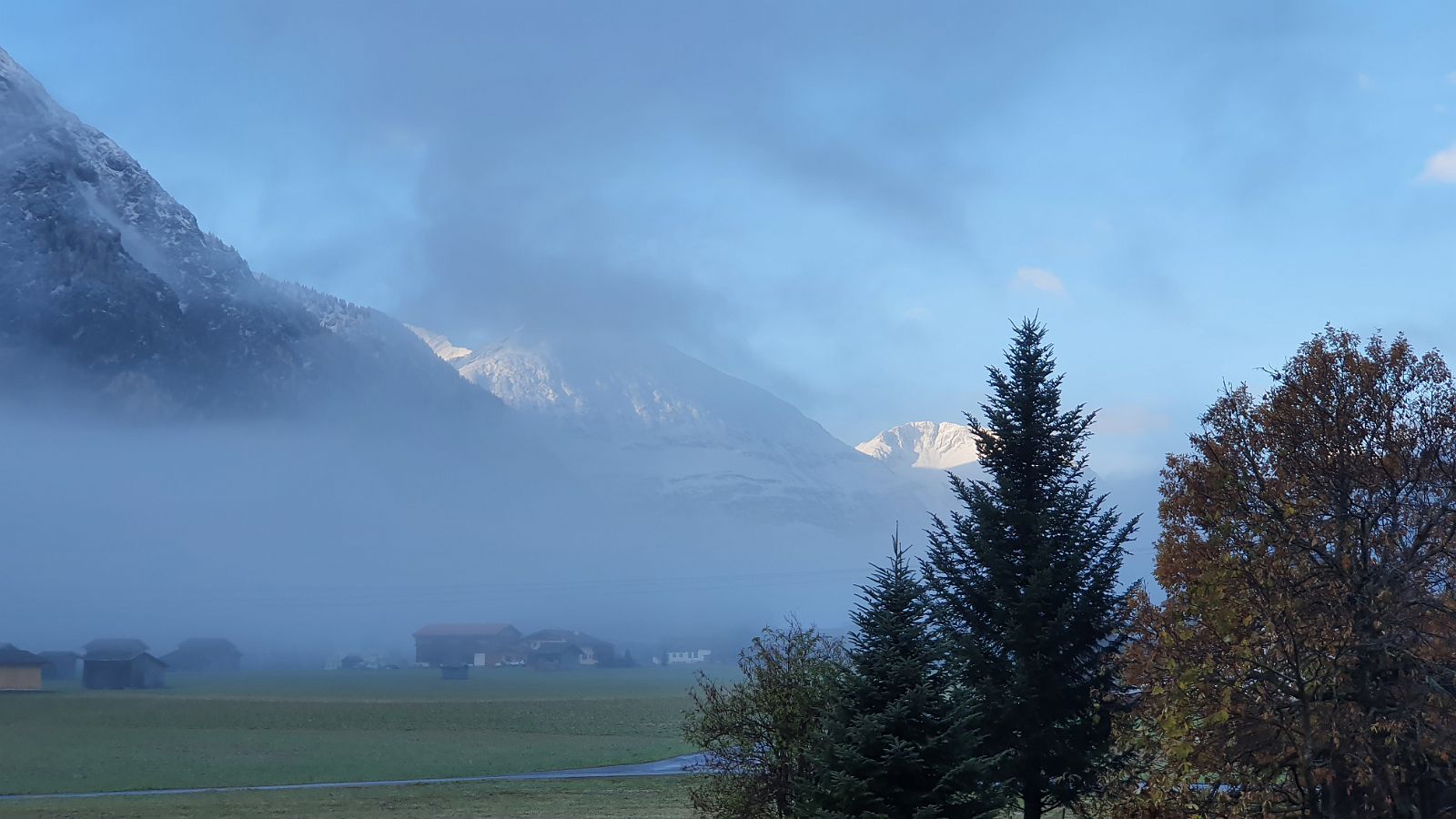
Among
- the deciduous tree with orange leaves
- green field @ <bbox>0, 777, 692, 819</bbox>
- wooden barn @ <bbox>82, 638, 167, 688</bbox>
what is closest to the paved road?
green field @ <bbox>0, 777, 692, 819</bbox>

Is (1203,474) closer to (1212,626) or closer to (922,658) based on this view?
(1212,626)

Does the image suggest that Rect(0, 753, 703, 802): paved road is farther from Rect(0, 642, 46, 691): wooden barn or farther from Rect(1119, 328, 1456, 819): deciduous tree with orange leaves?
Rect(0, 642, 46, 691): wooden barn

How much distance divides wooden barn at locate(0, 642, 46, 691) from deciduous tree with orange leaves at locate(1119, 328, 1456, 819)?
14402cm

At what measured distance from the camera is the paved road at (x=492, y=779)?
174 feet

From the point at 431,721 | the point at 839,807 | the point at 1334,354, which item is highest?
the point at 1334,354

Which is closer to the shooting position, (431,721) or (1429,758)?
(1429,758)

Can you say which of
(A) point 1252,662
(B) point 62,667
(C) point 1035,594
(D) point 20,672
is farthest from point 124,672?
(A) point 1252,662

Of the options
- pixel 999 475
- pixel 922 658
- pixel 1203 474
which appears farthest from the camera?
pixel 999 475

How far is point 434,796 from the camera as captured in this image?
51562mm

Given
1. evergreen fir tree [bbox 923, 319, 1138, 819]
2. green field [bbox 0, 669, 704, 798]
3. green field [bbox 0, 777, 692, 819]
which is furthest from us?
green field [bbox 0, 669, 704, 798]

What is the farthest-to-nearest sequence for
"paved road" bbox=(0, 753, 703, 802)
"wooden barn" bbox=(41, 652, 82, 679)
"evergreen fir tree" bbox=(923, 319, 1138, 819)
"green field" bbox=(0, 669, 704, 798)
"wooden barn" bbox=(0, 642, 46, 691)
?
"wooden barn" bbox=(41, 652, 82, 679) < "wooden barn" bbox=(0, 642, 46, 691) < "green field" bbox=(0, 669, 704, 798) < "paved road" bbox=(0, 753, 703, 802) < "evergreen fir tree" bbox=(923, 319, 1138, 819)

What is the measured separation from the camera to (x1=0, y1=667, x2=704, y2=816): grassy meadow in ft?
191

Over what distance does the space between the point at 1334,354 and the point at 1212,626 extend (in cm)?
654

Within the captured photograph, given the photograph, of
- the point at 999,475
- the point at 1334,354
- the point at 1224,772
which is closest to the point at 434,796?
the point at 999,475
